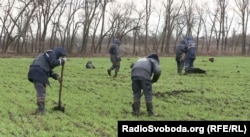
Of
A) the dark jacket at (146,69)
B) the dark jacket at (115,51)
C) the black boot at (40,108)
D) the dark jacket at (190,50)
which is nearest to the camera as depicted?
the black boot at (40,108)

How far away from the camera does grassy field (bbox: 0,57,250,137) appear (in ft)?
38.4

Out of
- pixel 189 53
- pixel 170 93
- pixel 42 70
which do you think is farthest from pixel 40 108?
pixel 189 53

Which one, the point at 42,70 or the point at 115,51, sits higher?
the point at 115,51

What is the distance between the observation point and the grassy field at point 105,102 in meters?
11.7

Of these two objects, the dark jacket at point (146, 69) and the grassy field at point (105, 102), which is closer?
the grassy field at point (105, 102)

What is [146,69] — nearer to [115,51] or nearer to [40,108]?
[40,108]

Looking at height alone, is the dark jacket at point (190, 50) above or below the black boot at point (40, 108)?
above

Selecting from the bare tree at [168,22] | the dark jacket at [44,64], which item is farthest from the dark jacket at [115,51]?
the bare tree at [168,22]

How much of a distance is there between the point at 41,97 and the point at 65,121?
1.35m

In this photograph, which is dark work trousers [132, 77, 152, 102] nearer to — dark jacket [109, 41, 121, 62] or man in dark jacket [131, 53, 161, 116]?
man in dark jacket [131, 53, 161, 116]

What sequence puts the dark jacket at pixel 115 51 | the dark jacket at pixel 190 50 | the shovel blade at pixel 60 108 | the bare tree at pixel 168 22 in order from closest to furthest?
the shovel blade at pixel 60 108 → the dark jacket at pixel 115 51 → the dark jacket at pixel 190 50 → the bare tree at pixel 168 22

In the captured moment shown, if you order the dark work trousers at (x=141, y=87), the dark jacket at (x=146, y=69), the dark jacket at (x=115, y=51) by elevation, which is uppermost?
the dark jacket at (x=115, y=51)

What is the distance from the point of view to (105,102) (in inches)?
646

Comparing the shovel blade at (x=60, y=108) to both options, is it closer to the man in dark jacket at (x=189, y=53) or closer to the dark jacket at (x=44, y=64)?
the dark jacket at (x=44, y=64)
